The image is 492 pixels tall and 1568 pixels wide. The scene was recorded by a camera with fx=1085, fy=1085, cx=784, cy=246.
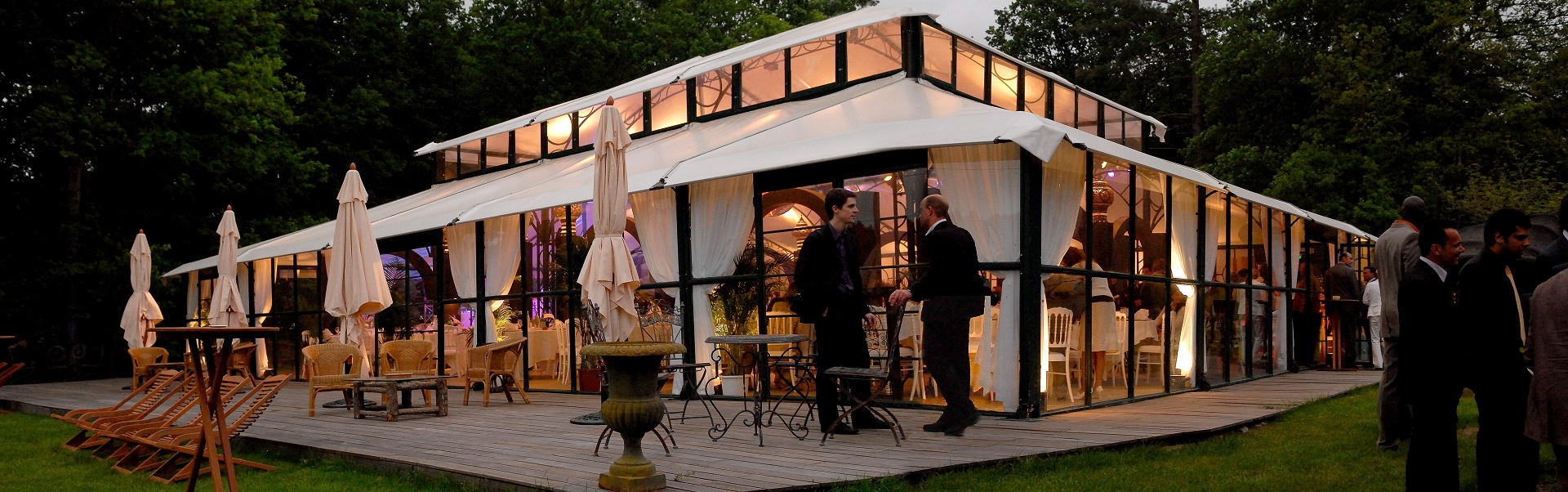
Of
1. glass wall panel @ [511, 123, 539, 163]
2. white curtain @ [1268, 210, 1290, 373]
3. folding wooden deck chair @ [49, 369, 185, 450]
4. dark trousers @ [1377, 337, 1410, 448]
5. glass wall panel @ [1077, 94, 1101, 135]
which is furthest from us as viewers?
glass wall panel @ [511, 123, 539, 163]

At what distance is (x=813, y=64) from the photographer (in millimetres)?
12055

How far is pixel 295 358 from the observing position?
16.8 meters

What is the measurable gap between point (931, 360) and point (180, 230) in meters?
19.6

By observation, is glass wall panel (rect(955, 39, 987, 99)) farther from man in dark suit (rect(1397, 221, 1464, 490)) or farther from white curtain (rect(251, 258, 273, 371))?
white curtain (rect(251, 258, 273, 371))

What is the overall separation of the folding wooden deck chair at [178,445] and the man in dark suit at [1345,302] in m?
12.2

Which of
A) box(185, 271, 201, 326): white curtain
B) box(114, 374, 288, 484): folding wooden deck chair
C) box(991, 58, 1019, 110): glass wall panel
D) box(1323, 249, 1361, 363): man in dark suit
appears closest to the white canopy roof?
box(1323, 249, 1361, 363): man in dark suit

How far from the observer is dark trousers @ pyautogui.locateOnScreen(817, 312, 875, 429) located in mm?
6824

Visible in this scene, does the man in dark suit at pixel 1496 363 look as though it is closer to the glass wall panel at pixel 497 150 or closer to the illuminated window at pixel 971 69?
the illuminated window at pixel 971 69

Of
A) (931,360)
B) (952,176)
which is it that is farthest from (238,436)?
(952,176)

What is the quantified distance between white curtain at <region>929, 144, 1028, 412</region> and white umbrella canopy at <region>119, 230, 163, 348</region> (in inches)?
427

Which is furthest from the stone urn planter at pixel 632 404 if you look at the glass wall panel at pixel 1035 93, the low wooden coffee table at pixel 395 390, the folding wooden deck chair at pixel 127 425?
the glass wall panel at pixel 1035 93

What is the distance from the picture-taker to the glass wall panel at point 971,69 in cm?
1198

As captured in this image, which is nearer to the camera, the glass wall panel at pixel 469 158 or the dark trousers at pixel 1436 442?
the dark trousers at pixel 1436 442

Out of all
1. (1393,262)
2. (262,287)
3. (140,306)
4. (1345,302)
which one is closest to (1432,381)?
(1393,262)
